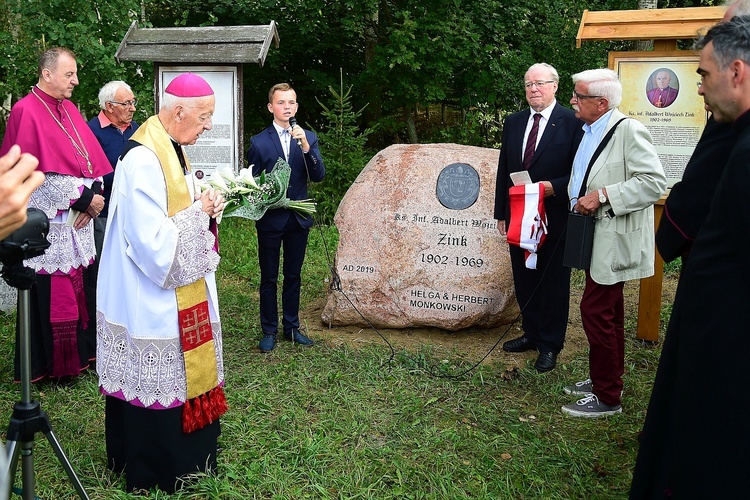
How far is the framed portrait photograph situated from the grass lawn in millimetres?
1661

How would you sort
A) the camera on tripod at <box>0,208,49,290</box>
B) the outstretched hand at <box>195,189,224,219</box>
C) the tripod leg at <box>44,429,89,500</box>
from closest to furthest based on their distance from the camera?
1. the camera on tripod at <box>0,208,49,290</box>
2. the tripod leg at <box>44,429,89,500</box>
3. the outstretched hand at <box>195,189,224,219</box>

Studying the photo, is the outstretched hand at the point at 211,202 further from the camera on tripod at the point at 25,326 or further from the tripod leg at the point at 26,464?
the tripod leg at the point at 26,464

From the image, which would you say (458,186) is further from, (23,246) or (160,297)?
(23,246)

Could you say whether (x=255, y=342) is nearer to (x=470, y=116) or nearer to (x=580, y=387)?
(x=580, y=387)

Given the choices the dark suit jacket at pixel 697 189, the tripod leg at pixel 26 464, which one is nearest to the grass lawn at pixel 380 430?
the tripod leg at pixel 26 464

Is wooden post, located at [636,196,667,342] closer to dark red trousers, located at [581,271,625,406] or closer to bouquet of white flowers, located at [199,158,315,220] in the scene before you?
dark red trousers, located at [581,271,625,406]

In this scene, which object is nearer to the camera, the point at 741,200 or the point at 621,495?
the point at 741,200

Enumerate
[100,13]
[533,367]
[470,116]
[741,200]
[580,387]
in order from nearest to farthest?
[741,200] < [580,387] < [533,367] < [100,13] < [470,116]

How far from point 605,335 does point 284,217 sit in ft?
8.47

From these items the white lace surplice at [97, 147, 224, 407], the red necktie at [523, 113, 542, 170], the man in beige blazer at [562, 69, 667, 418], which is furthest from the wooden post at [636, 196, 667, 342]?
the white lace surplice at [97, 147, 224, 407]

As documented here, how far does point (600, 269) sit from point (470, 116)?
762cm

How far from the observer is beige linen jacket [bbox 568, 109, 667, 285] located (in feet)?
14.7

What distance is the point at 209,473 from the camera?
3.83 m

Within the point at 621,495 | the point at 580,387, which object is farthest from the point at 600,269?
the point at 621,495
